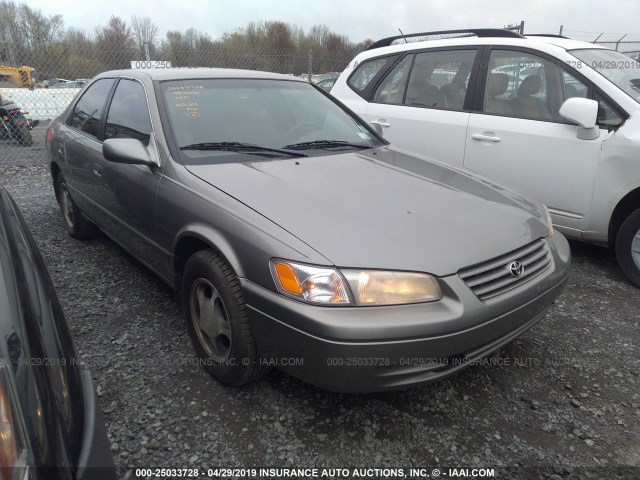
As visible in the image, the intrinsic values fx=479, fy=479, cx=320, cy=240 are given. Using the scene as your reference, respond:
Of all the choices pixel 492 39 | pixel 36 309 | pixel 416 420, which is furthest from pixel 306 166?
pixel 492 39

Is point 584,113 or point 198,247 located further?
point 584,113

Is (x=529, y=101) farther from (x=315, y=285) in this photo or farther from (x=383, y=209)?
(x=315, y=285)

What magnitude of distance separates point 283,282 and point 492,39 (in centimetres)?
343

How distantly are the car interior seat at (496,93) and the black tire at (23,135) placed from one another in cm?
879

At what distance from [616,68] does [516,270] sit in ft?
8.92

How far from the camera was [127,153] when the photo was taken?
2.58 meters

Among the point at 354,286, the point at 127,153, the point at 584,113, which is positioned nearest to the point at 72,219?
the point at 127,153

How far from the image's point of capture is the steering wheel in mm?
2991

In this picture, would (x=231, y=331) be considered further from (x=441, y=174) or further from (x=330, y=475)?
(x=441, y=174)

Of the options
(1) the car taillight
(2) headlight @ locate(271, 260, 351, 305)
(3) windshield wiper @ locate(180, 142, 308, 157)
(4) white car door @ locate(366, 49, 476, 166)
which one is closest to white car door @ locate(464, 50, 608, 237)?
(4) white car door @ locate(366, 49, 476, 166)

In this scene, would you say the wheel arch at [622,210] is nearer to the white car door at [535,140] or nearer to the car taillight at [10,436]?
the white car door at [535,140]

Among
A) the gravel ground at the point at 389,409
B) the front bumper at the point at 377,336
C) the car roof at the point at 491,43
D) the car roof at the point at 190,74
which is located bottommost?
the gravel ground at the point at 389,409

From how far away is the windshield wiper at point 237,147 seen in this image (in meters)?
2.67

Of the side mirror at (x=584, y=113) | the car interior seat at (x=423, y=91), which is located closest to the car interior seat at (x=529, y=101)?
the side mirror at (x=584, y=113)
